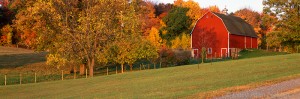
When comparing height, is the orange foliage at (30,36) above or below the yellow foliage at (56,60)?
above

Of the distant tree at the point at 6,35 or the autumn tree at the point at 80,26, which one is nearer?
the autumn tree at the point at 80,26

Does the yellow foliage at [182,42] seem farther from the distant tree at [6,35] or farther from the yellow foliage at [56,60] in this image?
the yellow foliage at [56,60]

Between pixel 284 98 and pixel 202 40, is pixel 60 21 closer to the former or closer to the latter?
pixel 284 98

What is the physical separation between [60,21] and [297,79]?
27.3 metres

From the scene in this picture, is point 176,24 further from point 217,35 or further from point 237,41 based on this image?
point 237,41

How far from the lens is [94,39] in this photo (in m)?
40.0

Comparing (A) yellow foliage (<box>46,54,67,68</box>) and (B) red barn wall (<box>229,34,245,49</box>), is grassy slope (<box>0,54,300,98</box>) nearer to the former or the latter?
(A) yellow foliage (<box>46,54,67,68</box>)

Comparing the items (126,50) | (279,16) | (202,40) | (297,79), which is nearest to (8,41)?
(202,40)

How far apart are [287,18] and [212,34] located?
48.3 feet

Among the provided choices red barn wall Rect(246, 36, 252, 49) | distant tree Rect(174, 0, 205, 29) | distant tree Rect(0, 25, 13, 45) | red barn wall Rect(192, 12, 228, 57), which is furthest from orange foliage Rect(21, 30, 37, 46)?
red barn wall Rect(246, 36, 252, 49)

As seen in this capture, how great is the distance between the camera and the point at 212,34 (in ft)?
231

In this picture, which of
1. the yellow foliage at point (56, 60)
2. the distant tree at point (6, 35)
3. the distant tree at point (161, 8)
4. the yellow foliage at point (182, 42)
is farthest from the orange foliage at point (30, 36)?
the distant tree at point (161, 8)

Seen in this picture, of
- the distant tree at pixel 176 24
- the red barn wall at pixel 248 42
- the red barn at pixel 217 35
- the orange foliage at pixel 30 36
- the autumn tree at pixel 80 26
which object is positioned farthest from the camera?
the distant tree at pixel 176 24

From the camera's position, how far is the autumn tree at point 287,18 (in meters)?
56.3
